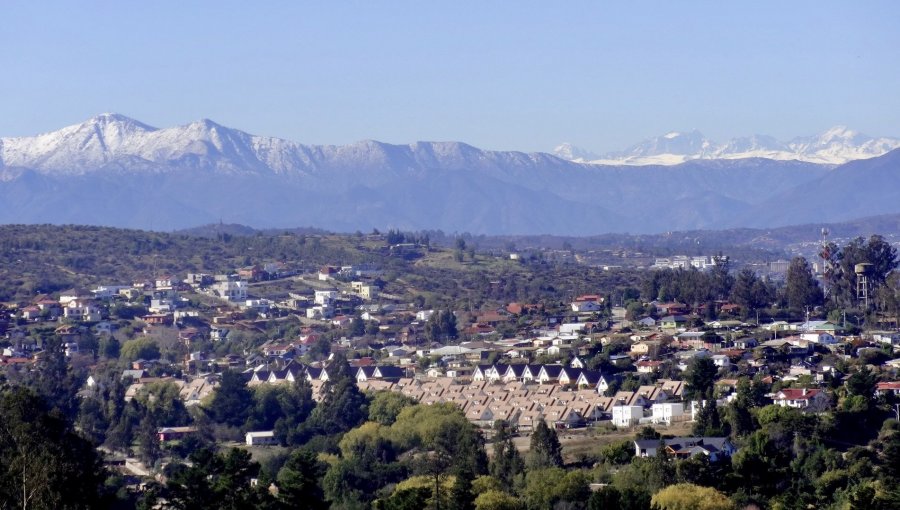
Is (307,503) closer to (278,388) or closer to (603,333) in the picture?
(278,388)

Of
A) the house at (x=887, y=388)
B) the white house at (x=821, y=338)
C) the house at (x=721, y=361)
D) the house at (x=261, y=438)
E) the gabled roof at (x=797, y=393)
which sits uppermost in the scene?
the white house at (x=821, y=338)

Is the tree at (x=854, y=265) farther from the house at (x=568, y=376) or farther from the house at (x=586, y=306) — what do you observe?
the house at (x=568, y=376)

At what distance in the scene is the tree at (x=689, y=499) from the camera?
141 ft

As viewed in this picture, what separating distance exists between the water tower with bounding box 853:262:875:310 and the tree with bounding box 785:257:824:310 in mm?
1925

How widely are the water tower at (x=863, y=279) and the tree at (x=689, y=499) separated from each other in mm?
38163

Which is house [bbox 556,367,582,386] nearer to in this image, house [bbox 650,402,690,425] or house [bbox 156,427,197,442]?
house [bbox 650,402,690,425]

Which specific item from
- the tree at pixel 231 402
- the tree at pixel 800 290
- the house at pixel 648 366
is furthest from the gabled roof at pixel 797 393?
the tree at pixel 800 290

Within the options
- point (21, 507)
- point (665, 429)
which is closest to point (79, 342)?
point (665, 429)

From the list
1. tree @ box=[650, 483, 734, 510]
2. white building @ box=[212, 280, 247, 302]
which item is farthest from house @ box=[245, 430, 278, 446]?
white building @ box=[212, 280, 247, 302]

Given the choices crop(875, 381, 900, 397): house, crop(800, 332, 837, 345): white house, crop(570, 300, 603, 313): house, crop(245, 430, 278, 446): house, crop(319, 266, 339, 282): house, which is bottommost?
crop(245, 430, 278, 446): house

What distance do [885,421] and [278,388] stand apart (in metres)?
24.0

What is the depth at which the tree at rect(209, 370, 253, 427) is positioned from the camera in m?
66.1

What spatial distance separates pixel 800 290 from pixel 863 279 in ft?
9.24

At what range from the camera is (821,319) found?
7919cm
